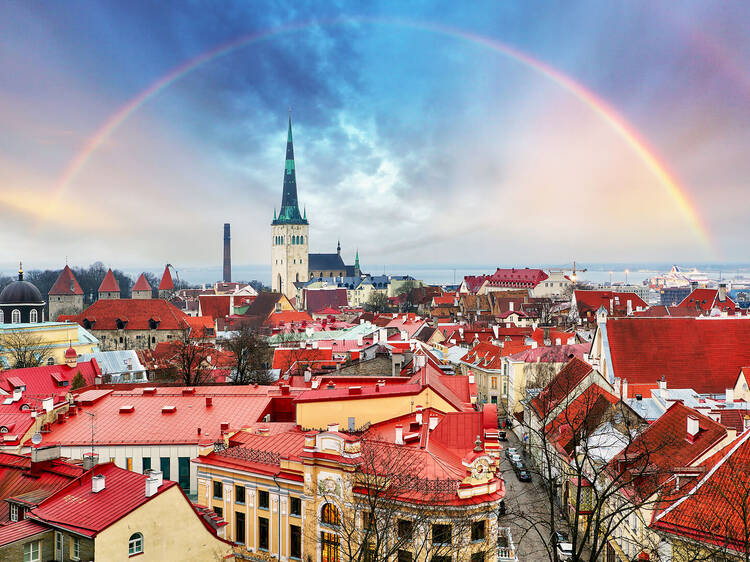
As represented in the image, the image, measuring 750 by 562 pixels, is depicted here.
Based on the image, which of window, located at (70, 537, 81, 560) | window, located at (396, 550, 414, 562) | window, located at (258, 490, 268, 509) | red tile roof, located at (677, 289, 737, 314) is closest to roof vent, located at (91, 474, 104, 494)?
window, located at (70, 537, 81, 560)

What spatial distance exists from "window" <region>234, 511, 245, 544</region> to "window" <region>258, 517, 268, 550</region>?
943 millimetres

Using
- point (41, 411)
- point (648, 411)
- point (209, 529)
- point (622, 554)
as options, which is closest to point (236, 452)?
point (209, 529)

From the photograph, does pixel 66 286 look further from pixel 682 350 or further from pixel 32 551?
pixel 32 551

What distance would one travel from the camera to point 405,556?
22953 millimetres

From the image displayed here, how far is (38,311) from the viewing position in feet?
274

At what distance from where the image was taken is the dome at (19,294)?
8150 cm

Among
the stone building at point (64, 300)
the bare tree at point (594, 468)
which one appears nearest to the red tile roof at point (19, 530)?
the bare tree at point (594, 468)

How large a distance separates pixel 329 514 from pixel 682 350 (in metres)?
35.5

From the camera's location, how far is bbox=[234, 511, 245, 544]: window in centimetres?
2786

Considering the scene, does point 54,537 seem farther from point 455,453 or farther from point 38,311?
point 38,311

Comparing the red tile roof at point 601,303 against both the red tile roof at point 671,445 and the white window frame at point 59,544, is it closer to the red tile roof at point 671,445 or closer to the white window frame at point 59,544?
the red tile roof at point 671,445

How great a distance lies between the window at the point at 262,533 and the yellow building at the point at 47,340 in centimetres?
5366

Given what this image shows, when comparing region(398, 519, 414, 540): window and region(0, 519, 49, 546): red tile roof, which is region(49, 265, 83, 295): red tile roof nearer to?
region(0, 519, 49, 546): red tile roof

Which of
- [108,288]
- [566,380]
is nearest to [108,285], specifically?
[108,288]
